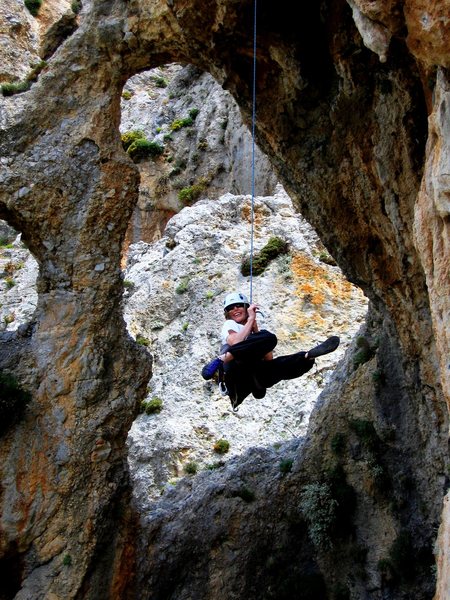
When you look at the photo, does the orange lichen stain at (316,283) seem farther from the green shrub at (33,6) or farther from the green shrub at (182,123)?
the green shrub at (33,6)

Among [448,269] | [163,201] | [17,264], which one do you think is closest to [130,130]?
[163,201]

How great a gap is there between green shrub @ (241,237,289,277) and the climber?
9774 mm

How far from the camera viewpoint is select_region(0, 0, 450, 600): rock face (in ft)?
38.3

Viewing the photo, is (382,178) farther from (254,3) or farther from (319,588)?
(319,588)

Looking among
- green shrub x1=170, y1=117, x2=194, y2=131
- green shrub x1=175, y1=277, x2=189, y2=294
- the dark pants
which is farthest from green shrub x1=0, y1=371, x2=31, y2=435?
green shrub x1=170, y1=117, x2=194, y2=131

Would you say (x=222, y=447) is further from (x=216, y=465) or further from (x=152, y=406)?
(x=152, y=406)

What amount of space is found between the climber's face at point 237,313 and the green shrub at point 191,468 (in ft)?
23.1

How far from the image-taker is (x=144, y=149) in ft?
99.2

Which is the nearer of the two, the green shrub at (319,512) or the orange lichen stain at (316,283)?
the green shrub at (319,512)

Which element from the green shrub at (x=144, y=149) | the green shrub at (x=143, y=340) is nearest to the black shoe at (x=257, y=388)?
the green shrub at (x=143, y=340)

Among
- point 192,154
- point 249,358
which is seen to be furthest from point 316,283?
point 192,154

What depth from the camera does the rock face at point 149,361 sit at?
38.3ft

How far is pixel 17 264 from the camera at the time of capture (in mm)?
26844

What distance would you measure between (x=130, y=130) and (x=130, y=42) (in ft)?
61.5
